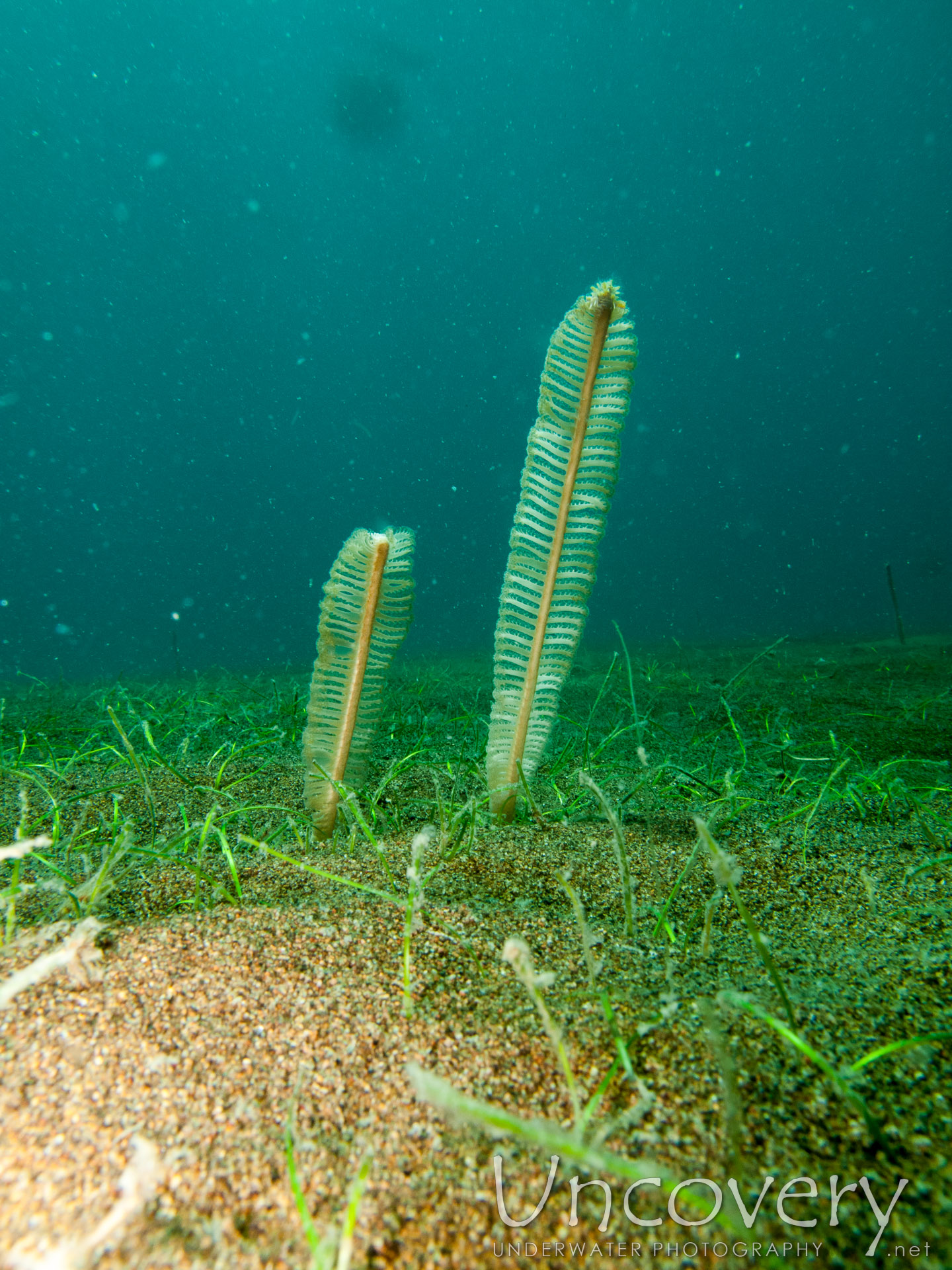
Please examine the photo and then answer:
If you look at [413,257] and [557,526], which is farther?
[413,257]

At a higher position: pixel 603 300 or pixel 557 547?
pixel 603 300

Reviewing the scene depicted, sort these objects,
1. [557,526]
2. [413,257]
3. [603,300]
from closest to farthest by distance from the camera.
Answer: [603,300]
[557,526]
[413,257]

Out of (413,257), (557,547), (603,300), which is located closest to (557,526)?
(557,547)

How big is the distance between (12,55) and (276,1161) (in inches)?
3958

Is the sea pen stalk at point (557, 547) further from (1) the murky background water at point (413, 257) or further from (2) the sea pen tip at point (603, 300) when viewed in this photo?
(1) the murky background water at point (413, 257)

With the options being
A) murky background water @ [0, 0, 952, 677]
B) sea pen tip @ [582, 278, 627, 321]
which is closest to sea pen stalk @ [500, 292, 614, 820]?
sea pen tip @ [582, 278, 627, 321]

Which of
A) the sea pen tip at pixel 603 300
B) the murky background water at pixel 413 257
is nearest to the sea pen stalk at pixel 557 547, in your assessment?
the sea pen tip at pixel 603 300

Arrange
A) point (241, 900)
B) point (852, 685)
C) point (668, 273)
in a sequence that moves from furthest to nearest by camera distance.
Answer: point (668, 273) < point (852, 685) < point (241, 900)

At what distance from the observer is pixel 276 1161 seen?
715 mm

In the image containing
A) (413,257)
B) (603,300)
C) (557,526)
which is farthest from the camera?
(413,257)

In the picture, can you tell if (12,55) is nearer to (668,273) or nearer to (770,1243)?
(668,273)

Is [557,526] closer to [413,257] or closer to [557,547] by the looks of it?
[557,547]

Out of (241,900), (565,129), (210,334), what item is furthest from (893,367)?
(241,900)

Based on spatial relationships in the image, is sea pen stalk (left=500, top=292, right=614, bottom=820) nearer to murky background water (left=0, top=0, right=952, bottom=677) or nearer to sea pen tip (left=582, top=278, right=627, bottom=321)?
sea pen tip (left=582, top=278, right=627, bottom=321)
